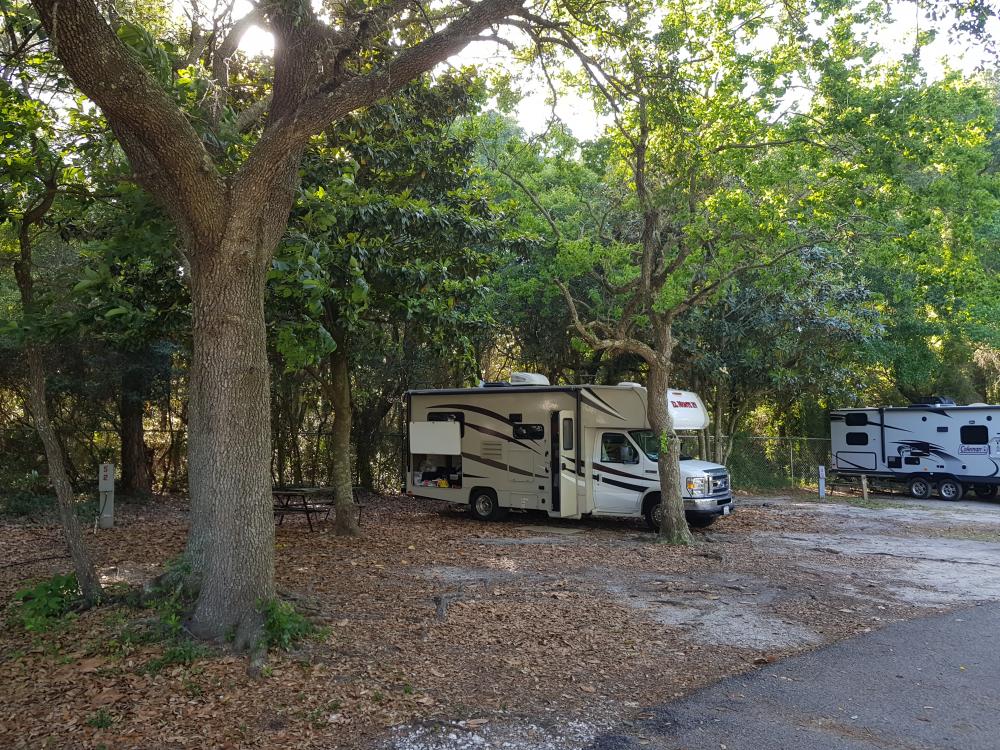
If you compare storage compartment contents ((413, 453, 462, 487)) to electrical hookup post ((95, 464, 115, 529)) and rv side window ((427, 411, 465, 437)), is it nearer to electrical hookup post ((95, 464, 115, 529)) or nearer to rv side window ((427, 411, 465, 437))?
rv side window ((427, 411, 465, 437))

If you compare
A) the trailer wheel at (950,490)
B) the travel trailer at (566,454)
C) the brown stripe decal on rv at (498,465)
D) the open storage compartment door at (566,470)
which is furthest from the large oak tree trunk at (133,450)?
the trailer wheel at (950,490)

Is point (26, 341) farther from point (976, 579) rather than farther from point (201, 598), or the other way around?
point (976, 579)

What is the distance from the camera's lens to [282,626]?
6.04 m

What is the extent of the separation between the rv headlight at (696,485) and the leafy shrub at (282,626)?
8.85m

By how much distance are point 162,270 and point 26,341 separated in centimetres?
345

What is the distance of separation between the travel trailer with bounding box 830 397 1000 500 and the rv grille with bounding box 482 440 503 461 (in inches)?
530

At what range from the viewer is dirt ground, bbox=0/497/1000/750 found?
15.7ft

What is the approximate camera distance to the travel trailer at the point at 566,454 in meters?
14.0

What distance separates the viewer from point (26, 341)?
6.91 metres

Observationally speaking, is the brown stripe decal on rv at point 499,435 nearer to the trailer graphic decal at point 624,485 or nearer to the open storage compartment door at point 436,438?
the open storage compartment door at point 436,438

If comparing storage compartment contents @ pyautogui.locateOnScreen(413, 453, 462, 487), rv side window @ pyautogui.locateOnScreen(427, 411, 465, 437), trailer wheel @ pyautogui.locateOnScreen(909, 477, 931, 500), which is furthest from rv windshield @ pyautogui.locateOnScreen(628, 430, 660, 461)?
trailer wheel @ pyautogui.locateOnScreen(909, 477, 931, 500)

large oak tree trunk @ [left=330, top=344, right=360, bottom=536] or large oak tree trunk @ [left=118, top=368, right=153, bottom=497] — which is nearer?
large oak tree trunk @ [left=330, top=344, right=360, bottom=536]

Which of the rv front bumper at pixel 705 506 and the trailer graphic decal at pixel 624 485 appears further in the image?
the trailer graphic decal at pixel 624 485

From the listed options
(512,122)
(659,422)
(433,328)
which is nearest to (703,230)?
(659,422)
